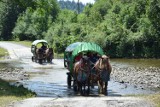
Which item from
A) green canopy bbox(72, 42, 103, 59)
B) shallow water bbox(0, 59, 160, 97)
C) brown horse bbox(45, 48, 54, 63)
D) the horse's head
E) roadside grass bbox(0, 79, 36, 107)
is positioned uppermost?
green canopy bbox(72, 42, 103, 59)

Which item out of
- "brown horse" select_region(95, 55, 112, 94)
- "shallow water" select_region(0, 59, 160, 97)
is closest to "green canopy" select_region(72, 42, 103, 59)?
"brown horse" select_region(95, 55, 112, 94)

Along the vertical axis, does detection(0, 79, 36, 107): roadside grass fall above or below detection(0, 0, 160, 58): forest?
below

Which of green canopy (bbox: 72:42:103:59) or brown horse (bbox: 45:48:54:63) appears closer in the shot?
green canopy (bbox: 72:42:103:59)

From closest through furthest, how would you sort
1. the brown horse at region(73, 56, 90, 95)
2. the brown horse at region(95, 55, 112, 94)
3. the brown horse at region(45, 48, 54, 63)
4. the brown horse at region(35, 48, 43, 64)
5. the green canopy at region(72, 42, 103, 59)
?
the brown horse at region(73, 56, 90, 95), the brown horse at region(95, 55, 112, 94), the green canopy at region(72, 42, 103, 59), the brown horse at region(45, 48, 54, 63), the brown horse at region(35, 48, 43, 64)

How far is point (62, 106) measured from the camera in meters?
13.4

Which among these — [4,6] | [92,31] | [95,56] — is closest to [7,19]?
[4,6]

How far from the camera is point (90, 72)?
18.8 m

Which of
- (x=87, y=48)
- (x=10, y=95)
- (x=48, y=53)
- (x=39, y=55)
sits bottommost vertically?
(x=10, y=95)

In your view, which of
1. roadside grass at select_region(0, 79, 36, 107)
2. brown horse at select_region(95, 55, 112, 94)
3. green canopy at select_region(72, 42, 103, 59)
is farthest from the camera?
green canopy at select_region(72, 42, 103, 59)

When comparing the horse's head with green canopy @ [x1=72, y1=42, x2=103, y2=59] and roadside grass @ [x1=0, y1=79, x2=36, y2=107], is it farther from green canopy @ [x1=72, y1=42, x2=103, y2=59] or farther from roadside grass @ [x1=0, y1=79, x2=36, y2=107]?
roadside grass @ [x1=0, y1=79, x2=36, y2=107]

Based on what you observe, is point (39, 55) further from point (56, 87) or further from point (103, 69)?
point (103, 69)

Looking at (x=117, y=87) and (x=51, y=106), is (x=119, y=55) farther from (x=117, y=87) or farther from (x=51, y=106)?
(x=51, y=106)

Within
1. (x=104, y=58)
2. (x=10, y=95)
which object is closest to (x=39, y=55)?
(x=104, y=58)

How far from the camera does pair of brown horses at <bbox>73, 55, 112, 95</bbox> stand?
18.6 m
